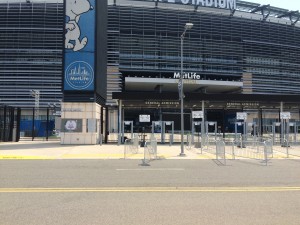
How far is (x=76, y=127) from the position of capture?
3117 cm

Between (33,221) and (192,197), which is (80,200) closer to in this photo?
(33,221)

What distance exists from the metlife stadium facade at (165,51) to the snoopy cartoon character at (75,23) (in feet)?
116

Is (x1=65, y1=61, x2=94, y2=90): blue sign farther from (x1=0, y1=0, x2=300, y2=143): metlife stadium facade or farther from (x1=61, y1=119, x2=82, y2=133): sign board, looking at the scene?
(x1=0, y1=0, x2=300, y2=143): metlife stadium facade

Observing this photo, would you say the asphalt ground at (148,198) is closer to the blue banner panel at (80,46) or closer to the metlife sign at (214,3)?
the blue banner panel at (80,46)

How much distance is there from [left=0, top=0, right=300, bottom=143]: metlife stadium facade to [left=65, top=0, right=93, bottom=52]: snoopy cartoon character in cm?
3548

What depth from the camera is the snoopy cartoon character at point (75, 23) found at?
31906mm

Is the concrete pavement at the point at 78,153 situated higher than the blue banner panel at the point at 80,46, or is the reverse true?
the blue banner panel at the point at 80,46

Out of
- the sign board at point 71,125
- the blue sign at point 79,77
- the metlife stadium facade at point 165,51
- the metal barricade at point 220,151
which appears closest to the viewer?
the metal barricade at point 220,151

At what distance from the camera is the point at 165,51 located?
7769 cm

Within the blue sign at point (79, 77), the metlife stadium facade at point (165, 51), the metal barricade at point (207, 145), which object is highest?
the metlife stadium facade at point (165, 51)

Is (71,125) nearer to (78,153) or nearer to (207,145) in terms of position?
(78,153)

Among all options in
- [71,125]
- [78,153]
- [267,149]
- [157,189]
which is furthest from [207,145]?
[157,189]

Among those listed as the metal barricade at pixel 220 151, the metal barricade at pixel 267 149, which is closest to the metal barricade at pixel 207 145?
the metal barricade at pixel 220 151

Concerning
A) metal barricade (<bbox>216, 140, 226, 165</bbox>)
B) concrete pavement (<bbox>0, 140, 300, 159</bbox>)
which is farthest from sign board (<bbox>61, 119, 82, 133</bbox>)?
metal barricade (<bbox>216, 140, 226, 165</bbox>)
